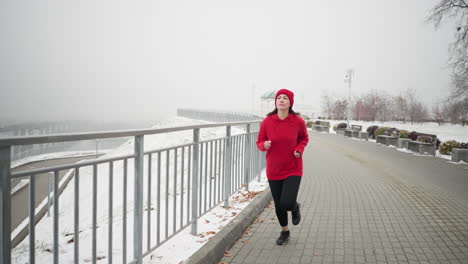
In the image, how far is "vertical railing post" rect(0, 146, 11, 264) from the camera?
1.89 m

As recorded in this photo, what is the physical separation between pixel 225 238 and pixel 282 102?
5.76 ft

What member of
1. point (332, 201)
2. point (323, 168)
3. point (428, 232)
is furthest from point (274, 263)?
point (323, 168)

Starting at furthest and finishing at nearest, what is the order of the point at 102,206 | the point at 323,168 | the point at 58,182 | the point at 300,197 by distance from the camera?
the point at 323,168, the point at 300,197, the point at 102,206, the point at 58,182

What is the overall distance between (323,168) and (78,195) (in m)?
9.40

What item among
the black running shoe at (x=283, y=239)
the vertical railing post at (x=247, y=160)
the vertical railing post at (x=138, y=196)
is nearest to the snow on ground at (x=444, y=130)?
the vertical railing post at (x=247, y=160)

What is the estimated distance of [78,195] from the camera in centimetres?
248

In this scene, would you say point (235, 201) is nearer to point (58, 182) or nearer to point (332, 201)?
point (332, 201)

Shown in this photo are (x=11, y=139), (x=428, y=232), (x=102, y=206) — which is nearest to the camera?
(x=11, y=139)

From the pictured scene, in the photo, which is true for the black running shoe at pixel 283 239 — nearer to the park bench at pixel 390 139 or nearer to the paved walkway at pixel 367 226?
the paved walkway at pixel 367 226

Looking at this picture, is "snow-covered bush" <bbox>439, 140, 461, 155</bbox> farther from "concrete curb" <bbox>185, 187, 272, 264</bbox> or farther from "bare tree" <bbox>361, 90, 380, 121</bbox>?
"bare tree" <bbox>361, 90, 380, 121</bbox>

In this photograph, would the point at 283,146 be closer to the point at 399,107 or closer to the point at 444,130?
the point at 444,130

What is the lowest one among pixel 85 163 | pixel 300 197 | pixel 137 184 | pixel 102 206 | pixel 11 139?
pixel 300 197

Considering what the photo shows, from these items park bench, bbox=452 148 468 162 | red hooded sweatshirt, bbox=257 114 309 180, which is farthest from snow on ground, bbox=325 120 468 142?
red hooded sweatshirt, bbox=257 114 309 180

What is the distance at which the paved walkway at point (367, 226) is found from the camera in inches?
154
